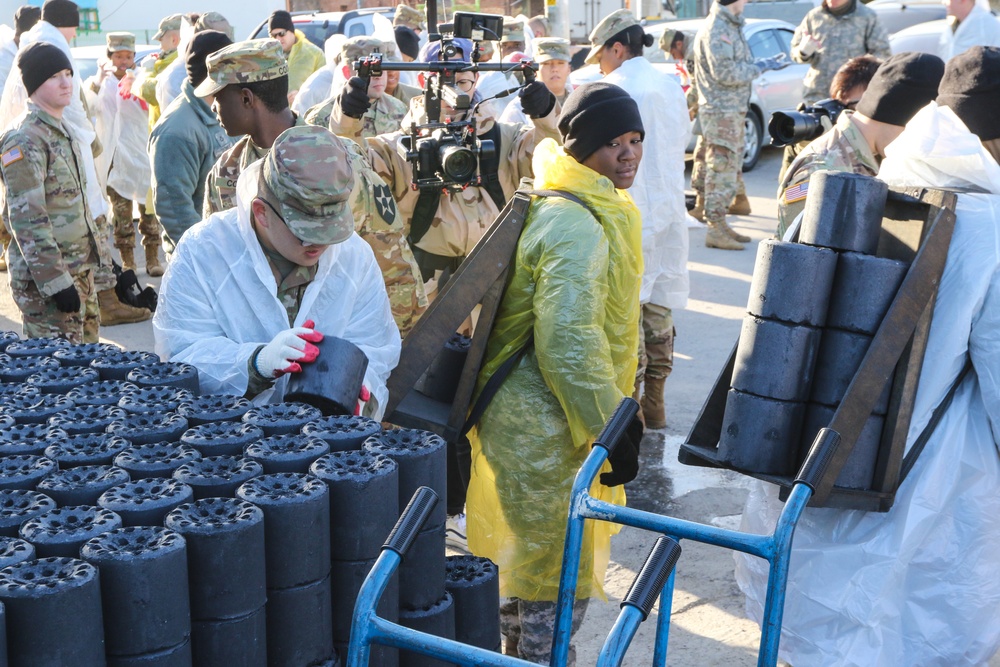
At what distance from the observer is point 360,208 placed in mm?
4039

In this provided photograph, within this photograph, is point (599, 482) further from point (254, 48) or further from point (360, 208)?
point (254, 48)

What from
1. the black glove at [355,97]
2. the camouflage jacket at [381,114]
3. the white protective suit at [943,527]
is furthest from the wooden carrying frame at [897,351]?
the camouflage jacket at [381,114]

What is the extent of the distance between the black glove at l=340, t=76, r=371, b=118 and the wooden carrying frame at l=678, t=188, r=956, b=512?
229cm

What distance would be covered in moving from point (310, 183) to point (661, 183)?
3.44m

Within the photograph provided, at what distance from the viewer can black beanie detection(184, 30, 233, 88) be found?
5.13 metres

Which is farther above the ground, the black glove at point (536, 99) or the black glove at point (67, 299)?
the black glove at point (536, 99)

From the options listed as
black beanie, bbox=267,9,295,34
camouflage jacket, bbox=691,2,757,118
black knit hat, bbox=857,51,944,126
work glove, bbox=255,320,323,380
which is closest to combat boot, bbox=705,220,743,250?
camouflage jacket, bbox=691,2,757,118

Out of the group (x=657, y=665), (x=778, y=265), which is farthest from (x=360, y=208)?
(x=657, y=665)

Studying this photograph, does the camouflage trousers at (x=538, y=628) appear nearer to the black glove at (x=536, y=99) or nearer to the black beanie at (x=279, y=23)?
the black glove at (x=536, y=99)

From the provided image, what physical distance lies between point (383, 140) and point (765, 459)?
2449 mm

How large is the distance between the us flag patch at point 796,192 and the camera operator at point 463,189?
4.02 ft

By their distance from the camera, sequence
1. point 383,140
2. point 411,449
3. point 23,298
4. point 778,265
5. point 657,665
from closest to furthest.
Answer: point 657,665 < point 411,449 < point 778,265 < point 383,140 < point 23,298

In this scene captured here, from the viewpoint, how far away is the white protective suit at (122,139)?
8.45 m

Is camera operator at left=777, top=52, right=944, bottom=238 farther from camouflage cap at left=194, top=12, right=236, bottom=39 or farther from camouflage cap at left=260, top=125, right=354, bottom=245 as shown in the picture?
camouflage cap at left=194, top=12, right=236, bottom=39
